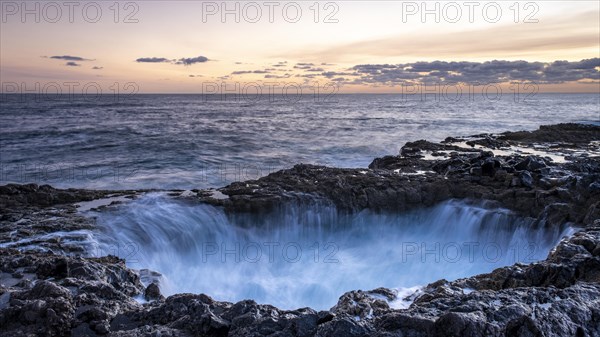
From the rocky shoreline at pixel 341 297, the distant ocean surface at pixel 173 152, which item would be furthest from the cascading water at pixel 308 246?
the distant ocean surface at pixel 173 152

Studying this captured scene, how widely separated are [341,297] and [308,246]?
14.5ft

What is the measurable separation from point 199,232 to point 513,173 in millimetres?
7806

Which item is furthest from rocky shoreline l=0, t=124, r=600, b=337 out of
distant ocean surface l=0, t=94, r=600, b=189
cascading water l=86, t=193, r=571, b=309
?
distant ocean surface l=0, t=94, r=600, b=189

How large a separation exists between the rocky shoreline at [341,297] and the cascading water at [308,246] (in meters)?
0.37

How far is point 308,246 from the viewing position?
965cm

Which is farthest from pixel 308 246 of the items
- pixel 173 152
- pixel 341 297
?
pixel 173 152

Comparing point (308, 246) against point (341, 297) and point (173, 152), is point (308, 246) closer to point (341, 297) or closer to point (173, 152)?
point (341, 297)

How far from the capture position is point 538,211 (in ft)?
29.0

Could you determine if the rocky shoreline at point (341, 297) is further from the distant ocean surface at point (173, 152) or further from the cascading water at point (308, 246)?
the distant ocean surface at point (173, 152)

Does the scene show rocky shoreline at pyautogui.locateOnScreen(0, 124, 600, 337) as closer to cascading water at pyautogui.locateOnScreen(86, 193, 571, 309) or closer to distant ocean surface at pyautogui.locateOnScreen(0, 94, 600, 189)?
cascading water at pyautogui.locateOnScreen(86, 193, 571, 309)

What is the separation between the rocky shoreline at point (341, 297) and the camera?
11.8ft

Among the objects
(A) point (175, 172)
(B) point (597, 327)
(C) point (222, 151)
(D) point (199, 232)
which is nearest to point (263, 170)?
(A) point (175, 172)

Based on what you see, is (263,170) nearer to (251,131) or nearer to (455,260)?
(455,260)

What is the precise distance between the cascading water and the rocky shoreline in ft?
1.20
